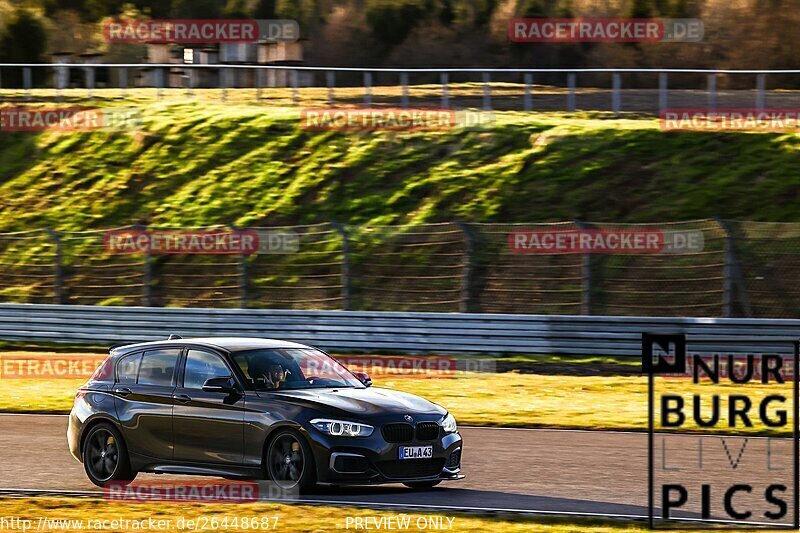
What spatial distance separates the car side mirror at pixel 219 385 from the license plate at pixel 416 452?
1.51 m

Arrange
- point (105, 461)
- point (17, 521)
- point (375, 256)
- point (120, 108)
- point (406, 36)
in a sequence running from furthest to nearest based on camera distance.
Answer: point (406, 36) < point (120, 108) < point (375, 256) < point (105, 461) < point (17, 521)

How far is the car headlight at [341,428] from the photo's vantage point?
10.0 m

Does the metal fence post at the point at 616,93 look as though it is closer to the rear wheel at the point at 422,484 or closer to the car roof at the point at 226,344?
the car roof at the point at 226,344

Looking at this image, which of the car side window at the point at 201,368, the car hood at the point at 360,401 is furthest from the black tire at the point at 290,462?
the car side window at the point at 201,368

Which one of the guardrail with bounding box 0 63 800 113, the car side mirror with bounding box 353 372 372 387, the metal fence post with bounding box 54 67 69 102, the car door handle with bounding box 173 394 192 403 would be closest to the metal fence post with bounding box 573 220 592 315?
the guardrail with bounding box 0 63 800 113

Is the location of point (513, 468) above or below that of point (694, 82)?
below

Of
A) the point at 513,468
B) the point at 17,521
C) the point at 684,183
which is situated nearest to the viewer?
the point at 17,521

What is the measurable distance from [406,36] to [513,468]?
4542 centimetres

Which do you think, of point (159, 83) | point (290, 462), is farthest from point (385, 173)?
point (290, 462)

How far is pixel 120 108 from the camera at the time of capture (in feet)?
121

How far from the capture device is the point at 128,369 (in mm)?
11320

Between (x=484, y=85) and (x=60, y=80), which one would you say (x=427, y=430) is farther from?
(x=60, y=80)

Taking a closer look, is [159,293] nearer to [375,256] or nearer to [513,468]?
[375,256]

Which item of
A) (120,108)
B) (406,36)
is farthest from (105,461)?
(406,36)
